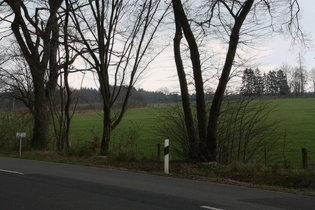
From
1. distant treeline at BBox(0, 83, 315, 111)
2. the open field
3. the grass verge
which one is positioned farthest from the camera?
the open field

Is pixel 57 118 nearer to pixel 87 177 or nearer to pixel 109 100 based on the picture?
pixel 109 100

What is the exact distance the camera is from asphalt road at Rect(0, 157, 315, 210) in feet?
22.4

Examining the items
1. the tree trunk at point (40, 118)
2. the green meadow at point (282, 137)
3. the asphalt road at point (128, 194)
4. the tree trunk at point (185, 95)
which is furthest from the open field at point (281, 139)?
the asphalt road at point (128, 194)

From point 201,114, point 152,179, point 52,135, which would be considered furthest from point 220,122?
point 52,135

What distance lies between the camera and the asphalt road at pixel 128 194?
6.82m

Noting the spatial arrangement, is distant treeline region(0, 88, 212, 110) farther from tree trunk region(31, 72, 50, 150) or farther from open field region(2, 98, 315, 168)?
tree trunk region(31, 72, 50, 150)

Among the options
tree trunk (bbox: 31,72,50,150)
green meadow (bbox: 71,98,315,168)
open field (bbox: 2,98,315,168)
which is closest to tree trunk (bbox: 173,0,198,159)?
open field (bbox: 2,98,315,168)

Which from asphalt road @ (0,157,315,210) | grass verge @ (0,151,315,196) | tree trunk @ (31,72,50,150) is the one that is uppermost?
tree trunk @ (31,72,50,150)

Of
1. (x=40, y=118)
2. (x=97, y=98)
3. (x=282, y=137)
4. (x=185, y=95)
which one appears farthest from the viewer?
(x=282, y=137)

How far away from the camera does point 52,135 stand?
1006 inches

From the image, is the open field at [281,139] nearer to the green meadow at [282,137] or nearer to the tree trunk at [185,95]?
the green meadow at [282,137]

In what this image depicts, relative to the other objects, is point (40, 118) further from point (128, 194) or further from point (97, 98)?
point (128, 194)

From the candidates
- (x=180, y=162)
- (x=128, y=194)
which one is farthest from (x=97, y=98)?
(x=128, y=194)

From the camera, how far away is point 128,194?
7.86m
